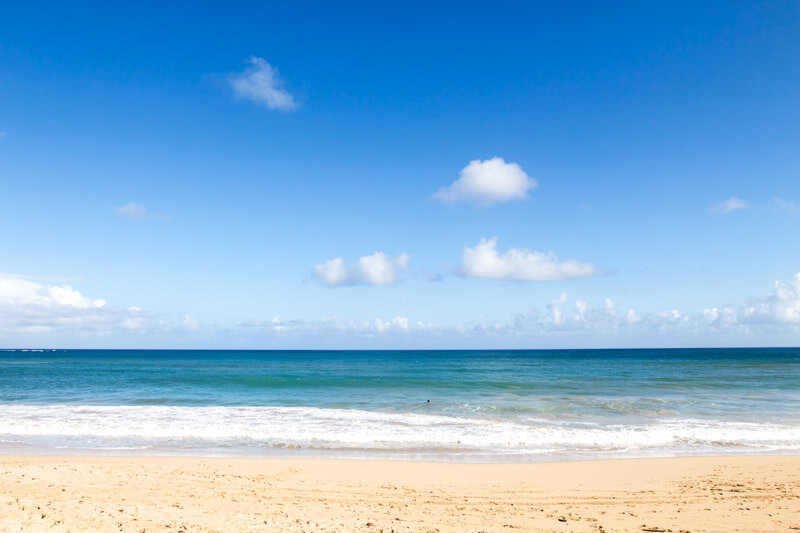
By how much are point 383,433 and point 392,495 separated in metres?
8.33

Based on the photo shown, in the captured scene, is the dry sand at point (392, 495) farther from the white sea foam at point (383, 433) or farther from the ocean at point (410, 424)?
A: the white sea foam at point (383, 433)

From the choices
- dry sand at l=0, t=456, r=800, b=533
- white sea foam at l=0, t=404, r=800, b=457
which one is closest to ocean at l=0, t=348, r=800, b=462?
white sea foam at l=0, t=404, r=800, b=457

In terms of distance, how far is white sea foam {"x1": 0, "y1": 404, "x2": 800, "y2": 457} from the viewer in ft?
54.7

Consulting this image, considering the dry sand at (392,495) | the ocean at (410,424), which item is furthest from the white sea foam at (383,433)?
the dry sand at (392,495)

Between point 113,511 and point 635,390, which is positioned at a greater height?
point 113,511

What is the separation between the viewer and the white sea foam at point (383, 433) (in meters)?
16.7

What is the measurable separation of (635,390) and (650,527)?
30.7 meters

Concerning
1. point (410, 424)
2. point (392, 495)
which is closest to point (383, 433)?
point (410, 424)

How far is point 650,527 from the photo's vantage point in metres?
8.70

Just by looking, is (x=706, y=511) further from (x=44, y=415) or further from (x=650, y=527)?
(x=44, y=415)

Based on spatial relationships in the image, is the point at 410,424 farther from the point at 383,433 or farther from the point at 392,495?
the point at 392,495

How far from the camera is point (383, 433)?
1891cm

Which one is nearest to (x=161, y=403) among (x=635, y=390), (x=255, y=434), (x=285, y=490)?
(x=255, y=434)

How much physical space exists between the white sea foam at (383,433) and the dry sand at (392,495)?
8.23 ft
